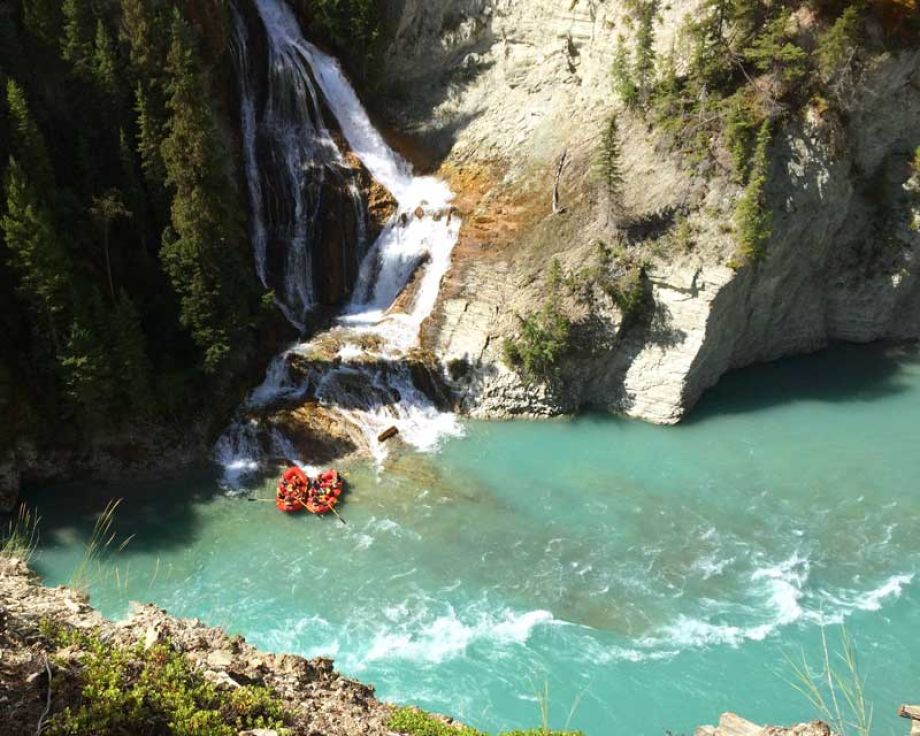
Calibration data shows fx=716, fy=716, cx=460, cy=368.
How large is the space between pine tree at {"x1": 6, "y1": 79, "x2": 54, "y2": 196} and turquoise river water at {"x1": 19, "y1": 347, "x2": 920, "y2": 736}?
9473 mm

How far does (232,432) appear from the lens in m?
24.1

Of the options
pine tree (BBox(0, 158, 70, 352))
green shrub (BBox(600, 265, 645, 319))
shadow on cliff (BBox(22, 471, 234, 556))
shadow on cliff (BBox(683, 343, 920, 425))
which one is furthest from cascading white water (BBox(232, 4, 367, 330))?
shadow on cliff (BBox(683, 343, 920, 425))

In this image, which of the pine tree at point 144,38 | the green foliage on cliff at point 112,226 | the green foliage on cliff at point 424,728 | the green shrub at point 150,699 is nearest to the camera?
the green shrub at point 150,699

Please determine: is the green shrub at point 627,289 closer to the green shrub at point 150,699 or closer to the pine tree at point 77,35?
the pine tree at point 77,35

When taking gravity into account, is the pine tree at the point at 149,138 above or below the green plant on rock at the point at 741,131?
below

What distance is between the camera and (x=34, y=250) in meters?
19.3

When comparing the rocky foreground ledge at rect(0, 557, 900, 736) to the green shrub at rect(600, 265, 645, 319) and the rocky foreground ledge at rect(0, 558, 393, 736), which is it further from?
the green shrub at rect(600, 265, 645, 319)

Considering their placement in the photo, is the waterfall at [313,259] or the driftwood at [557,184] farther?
the driftwood at [557,184]

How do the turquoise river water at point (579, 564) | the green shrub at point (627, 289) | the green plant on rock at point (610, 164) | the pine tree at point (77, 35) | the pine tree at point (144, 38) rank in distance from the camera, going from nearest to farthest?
the turquoise river water at point (579, 564), the pine tree at point (77, 35), the pine tree at point (144, 38), the green plant on rock at point (610, 164), the green shrub at point (627, 289)

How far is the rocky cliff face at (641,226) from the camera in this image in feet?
83.2

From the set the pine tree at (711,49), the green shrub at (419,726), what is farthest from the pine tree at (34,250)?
the pine tree at (711,49)

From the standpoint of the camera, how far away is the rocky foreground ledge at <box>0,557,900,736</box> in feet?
27.2

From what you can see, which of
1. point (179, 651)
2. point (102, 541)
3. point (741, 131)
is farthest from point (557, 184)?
point (179, 651)

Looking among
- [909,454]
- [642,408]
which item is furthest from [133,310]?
[909,454]
